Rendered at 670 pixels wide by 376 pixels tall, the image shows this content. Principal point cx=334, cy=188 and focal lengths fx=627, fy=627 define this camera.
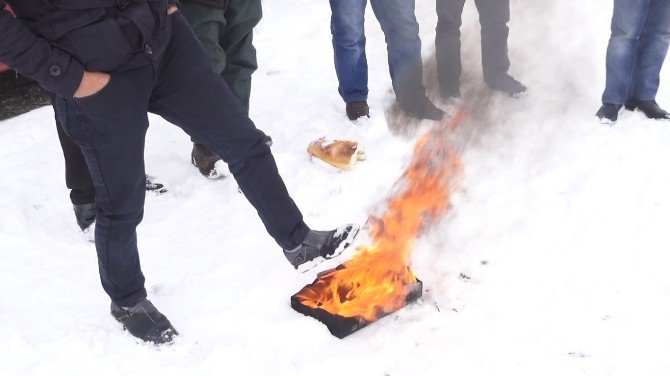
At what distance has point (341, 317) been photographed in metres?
2.88

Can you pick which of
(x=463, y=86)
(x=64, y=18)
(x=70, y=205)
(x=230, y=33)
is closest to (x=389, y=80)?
(x=463, y=86)

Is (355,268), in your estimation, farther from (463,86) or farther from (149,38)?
(463,86)

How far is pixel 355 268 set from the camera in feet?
10.5

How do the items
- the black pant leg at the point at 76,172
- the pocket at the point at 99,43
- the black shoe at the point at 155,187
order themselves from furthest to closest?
the black shoe at the point at 155,187 → the black pant leg at the point at 76,172 → the pocket at the point at 99,43

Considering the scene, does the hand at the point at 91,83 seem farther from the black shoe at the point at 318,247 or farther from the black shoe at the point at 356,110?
the black shoe at the point at 356,110

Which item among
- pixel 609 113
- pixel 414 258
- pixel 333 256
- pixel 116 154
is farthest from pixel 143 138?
pixel 609 113

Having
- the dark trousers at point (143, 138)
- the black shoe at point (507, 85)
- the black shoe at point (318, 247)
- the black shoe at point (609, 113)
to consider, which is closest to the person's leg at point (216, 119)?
the dark trousers at point (143, 138)

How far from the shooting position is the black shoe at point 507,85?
17.1ft

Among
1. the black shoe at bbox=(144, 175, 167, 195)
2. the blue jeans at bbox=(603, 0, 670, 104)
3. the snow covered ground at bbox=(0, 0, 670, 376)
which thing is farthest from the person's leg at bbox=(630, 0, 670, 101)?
the black shoe at bbox=(144, 175, 167, 195)

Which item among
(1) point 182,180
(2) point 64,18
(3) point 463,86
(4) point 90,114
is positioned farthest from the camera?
(3) point 463,86

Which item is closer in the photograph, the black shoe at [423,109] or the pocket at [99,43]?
the pocket at [99,43]

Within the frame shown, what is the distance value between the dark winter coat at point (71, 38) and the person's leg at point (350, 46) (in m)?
2.56

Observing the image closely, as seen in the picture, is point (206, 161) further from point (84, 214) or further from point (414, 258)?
point (414, 258)

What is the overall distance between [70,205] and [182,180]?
0.74 m
